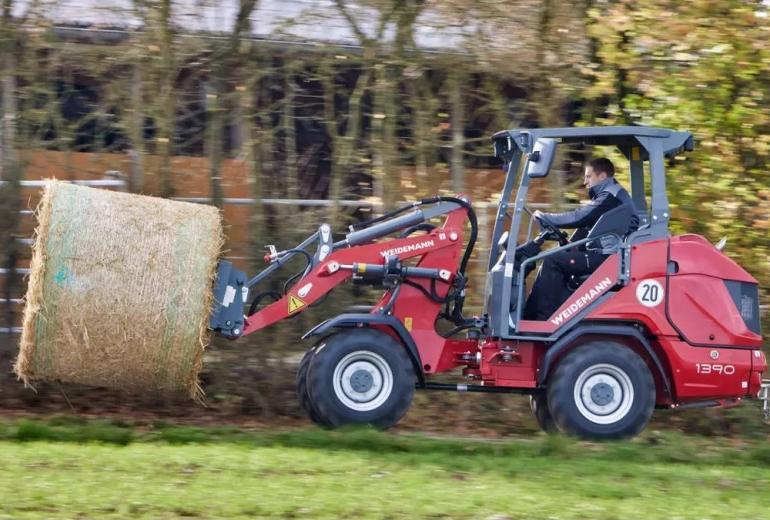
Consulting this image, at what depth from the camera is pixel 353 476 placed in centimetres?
706

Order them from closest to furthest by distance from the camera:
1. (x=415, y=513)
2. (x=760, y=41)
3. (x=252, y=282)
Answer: (x=415, y=513), (x=252, y=282), (x=760, y=41)

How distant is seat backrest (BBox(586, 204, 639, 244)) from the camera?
9.12 meters

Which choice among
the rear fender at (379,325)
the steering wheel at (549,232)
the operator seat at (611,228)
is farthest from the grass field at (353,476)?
the steering wheel at (549,232)

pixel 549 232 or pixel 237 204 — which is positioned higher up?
pixel 237 204

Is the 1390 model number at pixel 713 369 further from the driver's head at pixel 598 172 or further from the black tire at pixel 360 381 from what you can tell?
the black tire at pixel 360 381

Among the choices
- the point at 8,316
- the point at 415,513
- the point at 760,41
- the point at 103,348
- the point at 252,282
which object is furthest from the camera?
the point at 760,41

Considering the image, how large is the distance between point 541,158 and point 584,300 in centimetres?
113

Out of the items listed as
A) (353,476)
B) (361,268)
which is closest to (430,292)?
(361,268)

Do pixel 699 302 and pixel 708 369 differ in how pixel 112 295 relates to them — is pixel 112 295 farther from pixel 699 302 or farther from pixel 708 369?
pixel 708 369

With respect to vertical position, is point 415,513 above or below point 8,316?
below

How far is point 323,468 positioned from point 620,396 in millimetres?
2785

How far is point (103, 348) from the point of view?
861cm

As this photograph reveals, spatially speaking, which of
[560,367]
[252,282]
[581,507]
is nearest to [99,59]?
[252,282]

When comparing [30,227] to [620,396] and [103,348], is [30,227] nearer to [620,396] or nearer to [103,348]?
[103,348]
